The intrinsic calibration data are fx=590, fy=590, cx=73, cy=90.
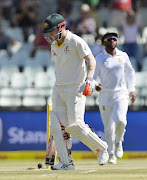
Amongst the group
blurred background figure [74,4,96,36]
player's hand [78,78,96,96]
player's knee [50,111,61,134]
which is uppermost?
blurred background figure [74,4,96,36]

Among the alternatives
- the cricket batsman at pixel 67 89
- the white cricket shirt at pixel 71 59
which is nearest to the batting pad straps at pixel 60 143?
the cricket batsman at pixel 67 89

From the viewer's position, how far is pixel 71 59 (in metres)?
7.16

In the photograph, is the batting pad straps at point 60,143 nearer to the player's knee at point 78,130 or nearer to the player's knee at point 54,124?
the player's knee at point 54,124

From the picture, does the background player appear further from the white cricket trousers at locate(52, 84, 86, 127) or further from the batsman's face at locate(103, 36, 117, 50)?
the white cricket trousers at locate(52, 84, 86, 127)

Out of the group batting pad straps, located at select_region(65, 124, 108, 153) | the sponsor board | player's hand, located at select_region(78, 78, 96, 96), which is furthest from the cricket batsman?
the sponsor board

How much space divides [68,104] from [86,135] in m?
0.44

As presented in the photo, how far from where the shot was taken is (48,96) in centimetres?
1314

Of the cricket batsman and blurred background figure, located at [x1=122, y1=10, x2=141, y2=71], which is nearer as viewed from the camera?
the cricket batsman

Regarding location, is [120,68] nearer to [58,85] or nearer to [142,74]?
[58,85]

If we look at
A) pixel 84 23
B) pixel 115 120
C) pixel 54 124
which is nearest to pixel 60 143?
pixel 54 124

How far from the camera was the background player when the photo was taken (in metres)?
9.34

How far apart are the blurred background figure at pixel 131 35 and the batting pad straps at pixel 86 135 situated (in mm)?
7520

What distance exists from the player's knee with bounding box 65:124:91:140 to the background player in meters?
2.16

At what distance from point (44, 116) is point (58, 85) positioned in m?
5.19
